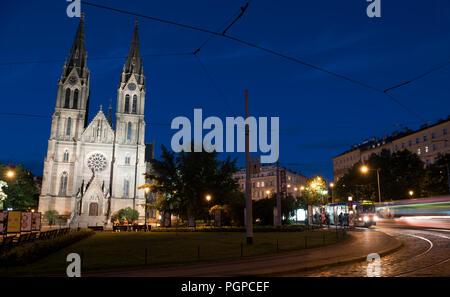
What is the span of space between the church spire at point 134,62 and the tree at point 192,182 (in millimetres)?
36953

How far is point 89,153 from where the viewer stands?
69.6 metres

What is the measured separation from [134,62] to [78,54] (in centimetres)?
1161

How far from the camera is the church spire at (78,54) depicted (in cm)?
7262

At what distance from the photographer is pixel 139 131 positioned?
72.1 meters

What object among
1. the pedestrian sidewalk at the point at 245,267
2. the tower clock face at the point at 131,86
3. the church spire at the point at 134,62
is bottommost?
the pedestrian sidewalk at the point at 245,267

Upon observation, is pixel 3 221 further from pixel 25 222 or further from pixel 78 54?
pixel 78 54

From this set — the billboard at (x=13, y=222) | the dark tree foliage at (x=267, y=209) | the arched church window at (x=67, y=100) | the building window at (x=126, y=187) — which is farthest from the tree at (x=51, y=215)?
the billboard at (x=13, y=222)

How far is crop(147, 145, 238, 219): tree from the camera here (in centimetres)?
4259

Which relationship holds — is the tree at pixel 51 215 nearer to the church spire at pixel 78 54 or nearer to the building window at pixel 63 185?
the building window at pixel 63 185

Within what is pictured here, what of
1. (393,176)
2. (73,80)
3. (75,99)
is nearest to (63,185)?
(75,99)

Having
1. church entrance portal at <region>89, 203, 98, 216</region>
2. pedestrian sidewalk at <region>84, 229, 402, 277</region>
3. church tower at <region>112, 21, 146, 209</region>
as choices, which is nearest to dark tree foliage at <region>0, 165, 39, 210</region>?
church entrance portal at <region>89, 203, 98, 216</region>

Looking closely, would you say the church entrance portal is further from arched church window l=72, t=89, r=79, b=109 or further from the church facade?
arched church window l=72, t=89, r=79, b=109

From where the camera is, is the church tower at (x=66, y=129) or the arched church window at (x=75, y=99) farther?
the arched church window at (x=75, y=99)
